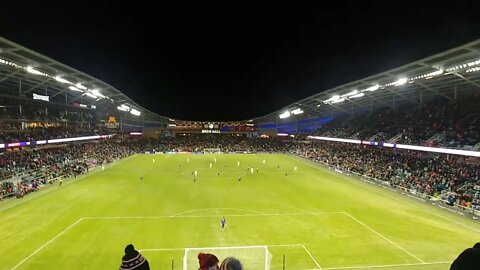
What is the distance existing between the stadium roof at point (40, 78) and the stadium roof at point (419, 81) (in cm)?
3749

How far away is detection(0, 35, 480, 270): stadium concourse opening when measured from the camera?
2058 cm

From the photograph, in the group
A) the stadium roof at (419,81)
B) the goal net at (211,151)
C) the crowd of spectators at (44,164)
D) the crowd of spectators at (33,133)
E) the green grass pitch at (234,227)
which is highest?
the stadium roof at (419,81)

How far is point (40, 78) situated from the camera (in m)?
46.7

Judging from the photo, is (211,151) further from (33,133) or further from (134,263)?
(134,263)

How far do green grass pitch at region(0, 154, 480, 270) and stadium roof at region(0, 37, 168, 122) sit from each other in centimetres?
1411

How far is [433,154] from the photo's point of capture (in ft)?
152

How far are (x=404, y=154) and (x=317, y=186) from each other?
51.8ft

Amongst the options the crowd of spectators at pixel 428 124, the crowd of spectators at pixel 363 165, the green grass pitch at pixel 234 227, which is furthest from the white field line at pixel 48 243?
the crowd of spectators at pixel 428 124

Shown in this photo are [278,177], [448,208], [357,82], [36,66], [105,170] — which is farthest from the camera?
[105,170]

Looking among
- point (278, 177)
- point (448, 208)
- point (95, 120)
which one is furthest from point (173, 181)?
point (95, 120)

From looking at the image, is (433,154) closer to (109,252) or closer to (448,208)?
(448,208)

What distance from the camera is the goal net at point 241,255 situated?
17.8m

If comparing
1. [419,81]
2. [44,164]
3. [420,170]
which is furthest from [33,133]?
[419,81]

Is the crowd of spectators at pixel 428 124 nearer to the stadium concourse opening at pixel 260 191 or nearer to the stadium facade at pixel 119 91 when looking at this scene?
the stadium concourse opening at pixel 260 191
